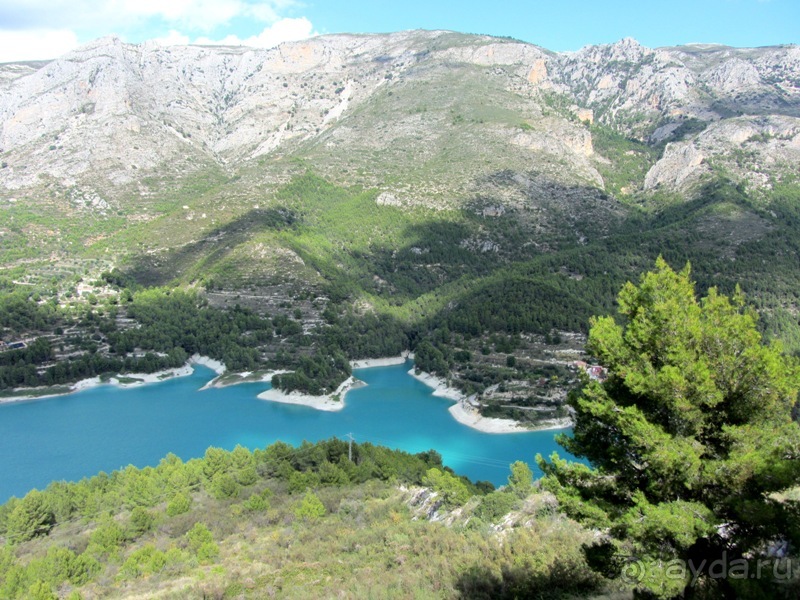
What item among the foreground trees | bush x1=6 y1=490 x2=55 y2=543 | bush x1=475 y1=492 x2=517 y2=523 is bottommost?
bush x1=6 y1=490 x2=55 y2=543

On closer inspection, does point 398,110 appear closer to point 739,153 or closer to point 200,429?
point 739,153

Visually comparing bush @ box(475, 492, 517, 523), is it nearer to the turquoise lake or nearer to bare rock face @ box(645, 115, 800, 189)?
the turquoise lake

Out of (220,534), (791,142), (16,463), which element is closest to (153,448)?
(16,463)

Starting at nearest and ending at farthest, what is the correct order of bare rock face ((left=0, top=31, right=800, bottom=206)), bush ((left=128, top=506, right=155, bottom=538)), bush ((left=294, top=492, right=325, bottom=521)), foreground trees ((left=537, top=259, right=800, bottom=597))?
foreground trees ((left=537, top=259, right=800, bottom=597)) < bush ((left=294, top=492, right=325, bottom=521)) < bush ((left=128, top=506, right=155, bottom=538)) < bare rock face ((left=0, top=31, right=800, bottom=206))

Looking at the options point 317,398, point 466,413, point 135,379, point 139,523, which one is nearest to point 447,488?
point 139,523

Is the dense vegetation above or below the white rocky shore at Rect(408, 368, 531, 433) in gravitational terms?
above

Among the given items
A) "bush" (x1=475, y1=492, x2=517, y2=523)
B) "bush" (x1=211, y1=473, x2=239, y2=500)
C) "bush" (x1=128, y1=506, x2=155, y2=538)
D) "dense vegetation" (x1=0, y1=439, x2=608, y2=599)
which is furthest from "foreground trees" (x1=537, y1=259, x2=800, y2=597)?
"bush" (x1=211, y1=473, x2=239, y2=500)
